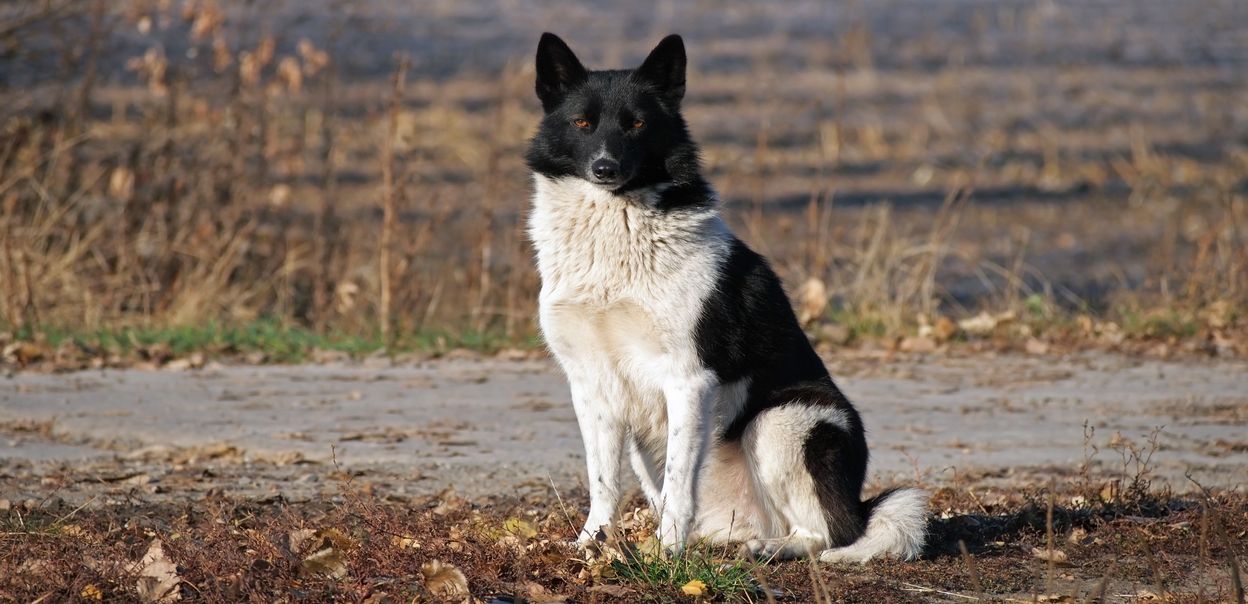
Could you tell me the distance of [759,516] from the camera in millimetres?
5027

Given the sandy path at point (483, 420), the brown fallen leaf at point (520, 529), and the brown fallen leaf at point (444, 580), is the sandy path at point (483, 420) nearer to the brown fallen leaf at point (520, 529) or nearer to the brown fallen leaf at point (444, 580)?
the brown fallen leaf at point (520, 529)

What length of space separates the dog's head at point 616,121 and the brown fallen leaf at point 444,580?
4.71ft

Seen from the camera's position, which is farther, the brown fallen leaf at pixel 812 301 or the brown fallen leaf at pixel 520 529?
the brown fallen leaf at pixel 812 301

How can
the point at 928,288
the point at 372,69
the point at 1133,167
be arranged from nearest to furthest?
the point at 928,288 → the point at 1133,167 → the point at 372,69

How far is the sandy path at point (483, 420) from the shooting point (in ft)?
21.5

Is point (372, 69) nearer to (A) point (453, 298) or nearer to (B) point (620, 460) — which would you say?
(A) point (453, 298)

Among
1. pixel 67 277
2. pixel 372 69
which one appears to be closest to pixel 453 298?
pixel 67 277

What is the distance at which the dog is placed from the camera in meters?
4.76

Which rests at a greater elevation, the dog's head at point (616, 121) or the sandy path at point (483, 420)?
the dog's head at point (616, 121)

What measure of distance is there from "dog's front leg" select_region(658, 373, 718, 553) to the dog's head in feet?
2.53

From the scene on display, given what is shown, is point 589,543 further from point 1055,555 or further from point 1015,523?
point 1015,523

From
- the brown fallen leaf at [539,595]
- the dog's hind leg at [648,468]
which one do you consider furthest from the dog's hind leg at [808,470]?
the brown fallen leaf at [539,595]

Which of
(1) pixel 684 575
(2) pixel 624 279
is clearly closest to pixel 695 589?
(1) pixel 684 575

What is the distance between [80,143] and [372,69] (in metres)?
10.6
